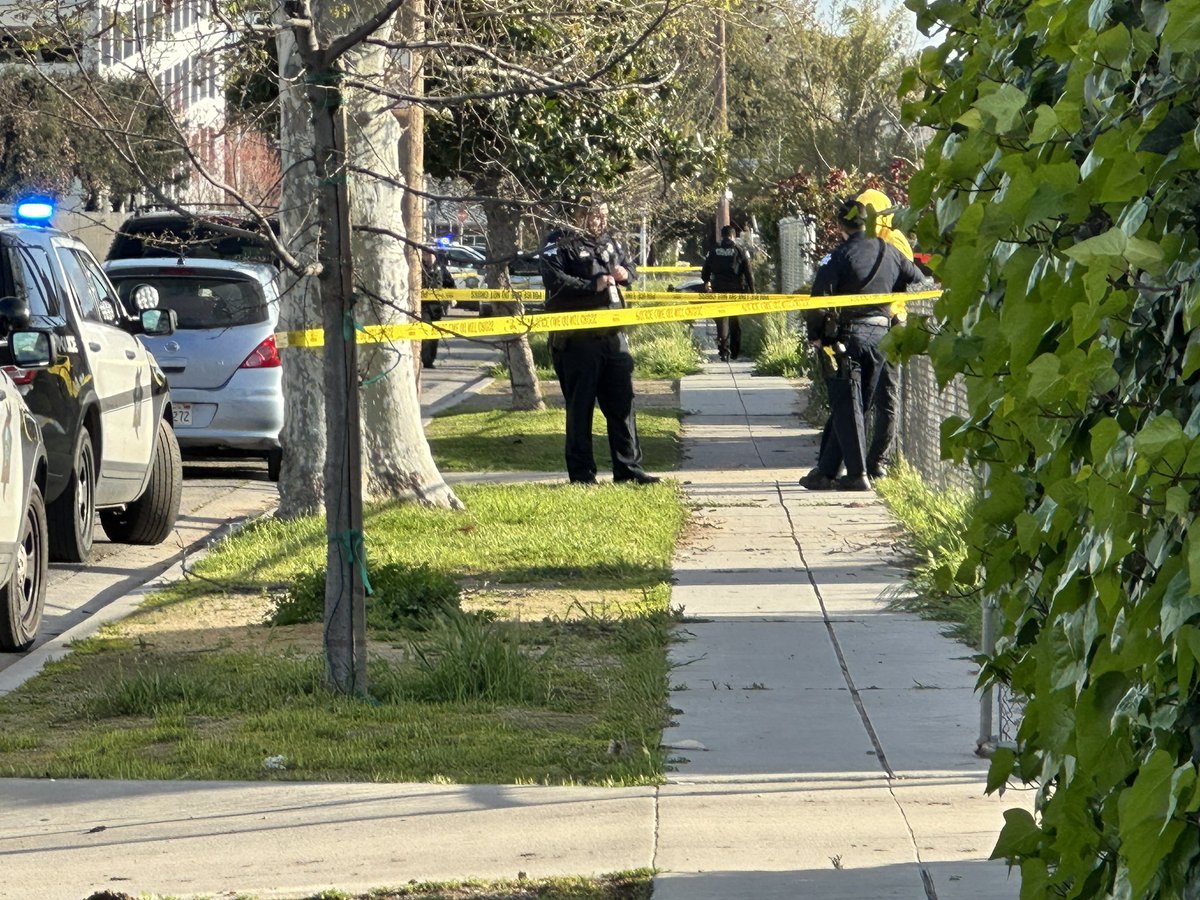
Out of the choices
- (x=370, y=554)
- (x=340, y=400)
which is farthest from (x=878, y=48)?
(x=340, y=400)

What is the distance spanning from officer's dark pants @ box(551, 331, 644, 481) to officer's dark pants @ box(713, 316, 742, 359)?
561 inches

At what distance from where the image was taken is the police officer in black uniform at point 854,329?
12.6 metres

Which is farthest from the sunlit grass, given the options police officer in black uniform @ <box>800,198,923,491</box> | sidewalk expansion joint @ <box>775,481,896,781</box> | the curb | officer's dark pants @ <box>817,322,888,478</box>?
sidewalk expansion joint @ <box>775,481,896,781</box>

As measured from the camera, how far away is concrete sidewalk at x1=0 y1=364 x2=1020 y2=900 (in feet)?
15.6

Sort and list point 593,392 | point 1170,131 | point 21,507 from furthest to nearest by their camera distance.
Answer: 1. point 593,392
2. point 21,507
3. point 1170,131

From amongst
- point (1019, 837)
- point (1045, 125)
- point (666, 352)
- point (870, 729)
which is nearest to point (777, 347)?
point (666, 352)

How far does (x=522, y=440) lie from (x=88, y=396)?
272 inches

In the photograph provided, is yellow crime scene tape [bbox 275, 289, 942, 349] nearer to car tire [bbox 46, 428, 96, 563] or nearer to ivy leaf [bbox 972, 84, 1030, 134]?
car tire [bbox 46, 428, 96, 563]

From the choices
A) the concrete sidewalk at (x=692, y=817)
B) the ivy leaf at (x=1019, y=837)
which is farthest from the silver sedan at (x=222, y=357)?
the ivy leaf at (x=1019, y=837)

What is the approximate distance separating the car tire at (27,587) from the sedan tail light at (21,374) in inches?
47.7

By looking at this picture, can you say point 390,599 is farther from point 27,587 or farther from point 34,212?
point 34,212

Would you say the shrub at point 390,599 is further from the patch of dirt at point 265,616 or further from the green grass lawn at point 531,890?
the green grass lawn at point 531,890

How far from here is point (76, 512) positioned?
10.1 metres

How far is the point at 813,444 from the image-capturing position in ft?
53.9
